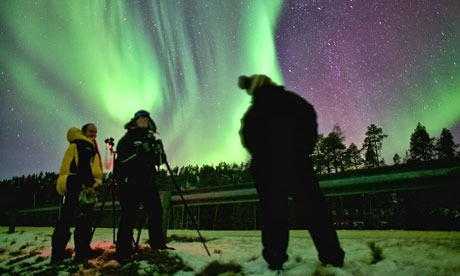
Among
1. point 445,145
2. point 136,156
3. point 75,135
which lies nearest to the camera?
point 136,156

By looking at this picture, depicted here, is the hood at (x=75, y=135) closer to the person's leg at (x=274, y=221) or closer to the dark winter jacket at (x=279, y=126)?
the dark winter jacket at (x=279, y=126)

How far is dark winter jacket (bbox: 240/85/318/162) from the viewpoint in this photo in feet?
9.15

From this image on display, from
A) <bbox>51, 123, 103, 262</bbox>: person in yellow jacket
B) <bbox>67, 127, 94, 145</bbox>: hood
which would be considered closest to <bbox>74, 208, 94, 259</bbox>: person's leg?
<bbox>51, 123, 103, 262</bbox>: person in yellow jacket

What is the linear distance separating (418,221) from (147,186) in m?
27.8

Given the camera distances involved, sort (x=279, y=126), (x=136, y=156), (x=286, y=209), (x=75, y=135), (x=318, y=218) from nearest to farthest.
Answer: (x=318, y=218) → (x=286, y=209) → (x=279, y=126) → (x=136, y=156) → (x=75, y=135)

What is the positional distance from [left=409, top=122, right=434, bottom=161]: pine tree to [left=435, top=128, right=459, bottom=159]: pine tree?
55.3 inches

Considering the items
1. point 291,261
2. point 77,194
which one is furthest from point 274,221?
point 77,194

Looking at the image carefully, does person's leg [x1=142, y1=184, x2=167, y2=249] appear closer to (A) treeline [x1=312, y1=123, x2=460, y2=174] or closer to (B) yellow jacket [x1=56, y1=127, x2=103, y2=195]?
(B) yellow jacket [x1=56, y1=127, x2=103, y2=195]

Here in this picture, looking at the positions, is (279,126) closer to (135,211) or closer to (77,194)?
(135,211)

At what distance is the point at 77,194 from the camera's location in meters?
4.45

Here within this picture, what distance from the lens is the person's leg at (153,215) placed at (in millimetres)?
4289

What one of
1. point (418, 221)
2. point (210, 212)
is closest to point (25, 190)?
point (210, 212)

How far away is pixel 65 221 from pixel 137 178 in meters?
1.41

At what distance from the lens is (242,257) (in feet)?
11.6
